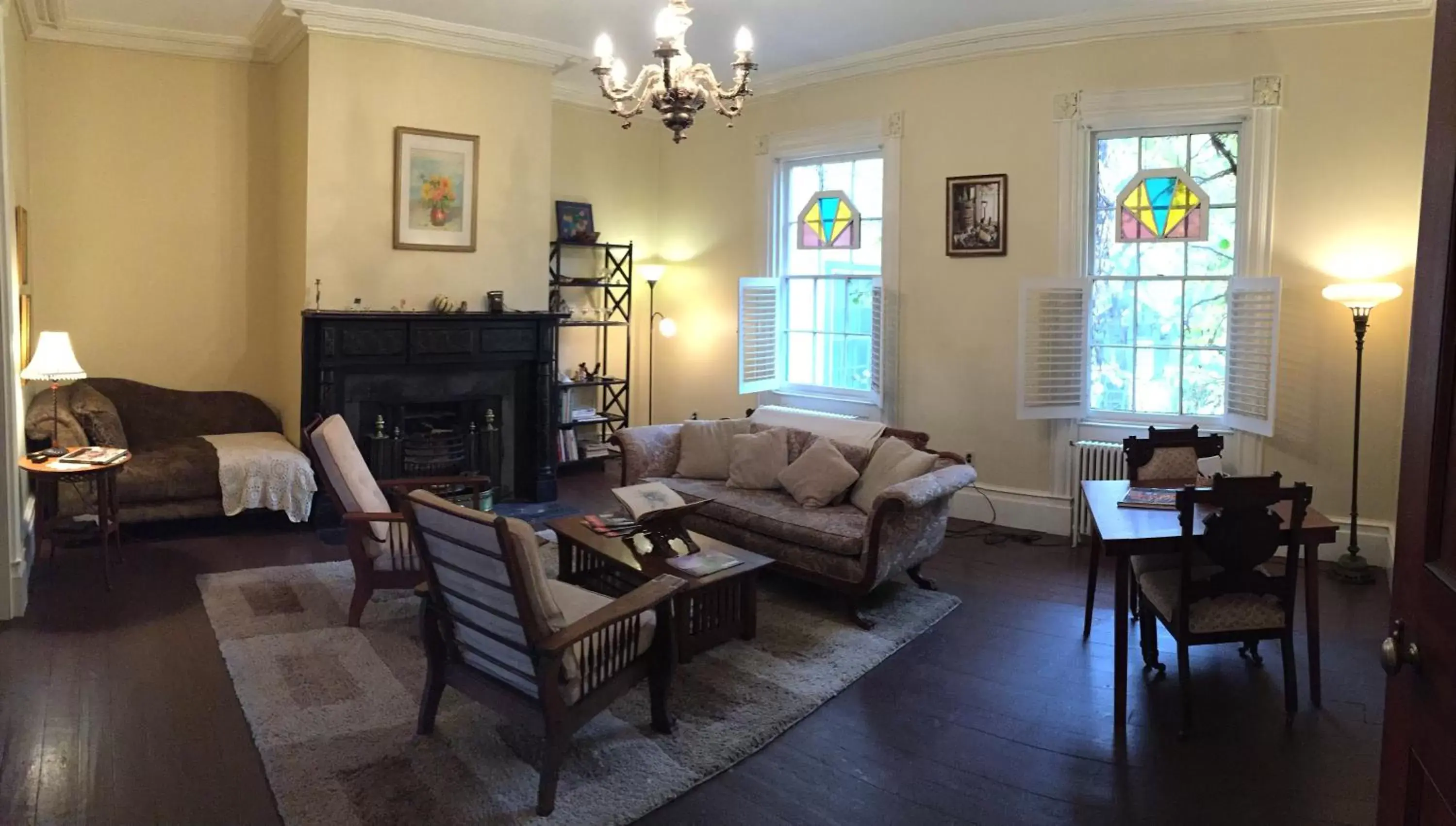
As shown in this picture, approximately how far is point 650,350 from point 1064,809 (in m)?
6.15

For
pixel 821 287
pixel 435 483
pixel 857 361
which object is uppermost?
pixel 821 287

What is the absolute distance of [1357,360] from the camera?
5.25 m

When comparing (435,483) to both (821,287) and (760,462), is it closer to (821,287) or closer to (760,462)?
(760,462)

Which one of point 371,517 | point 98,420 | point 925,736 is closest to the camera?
point 925,736

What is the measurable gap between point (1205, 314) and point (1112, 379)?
658 mm

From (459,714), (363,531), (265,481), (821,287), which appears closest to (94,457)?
(265,481)

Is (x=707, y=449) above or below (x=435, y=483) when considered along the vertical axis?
above

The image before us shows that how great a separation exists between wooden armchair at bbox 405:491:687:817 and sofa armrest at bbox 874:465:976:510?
1388mm

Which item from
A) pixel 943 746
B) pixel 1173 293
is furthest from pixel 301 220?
pixel 1173 293

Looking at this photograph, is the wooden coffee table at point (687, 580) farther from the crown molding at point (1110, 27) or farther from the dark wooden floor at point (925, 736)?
Result: the crown molding at point (1110, 27)

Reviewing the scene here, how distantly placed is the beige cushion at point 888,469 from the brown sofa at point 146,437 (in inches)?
150

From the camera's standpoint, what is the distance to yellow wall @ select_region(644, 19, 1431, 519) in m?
5.34

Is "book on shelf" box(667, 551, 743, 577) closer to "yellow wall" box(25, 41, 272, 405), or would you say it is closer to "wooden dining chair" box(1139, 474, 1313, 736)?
"wooden dining chair" box(1139, 474, 1313, 736)

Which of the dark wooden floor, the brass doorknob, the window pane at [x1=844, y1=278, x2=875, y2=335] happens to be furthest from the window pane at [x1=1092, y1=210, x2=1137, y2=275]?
the brass doorknob
